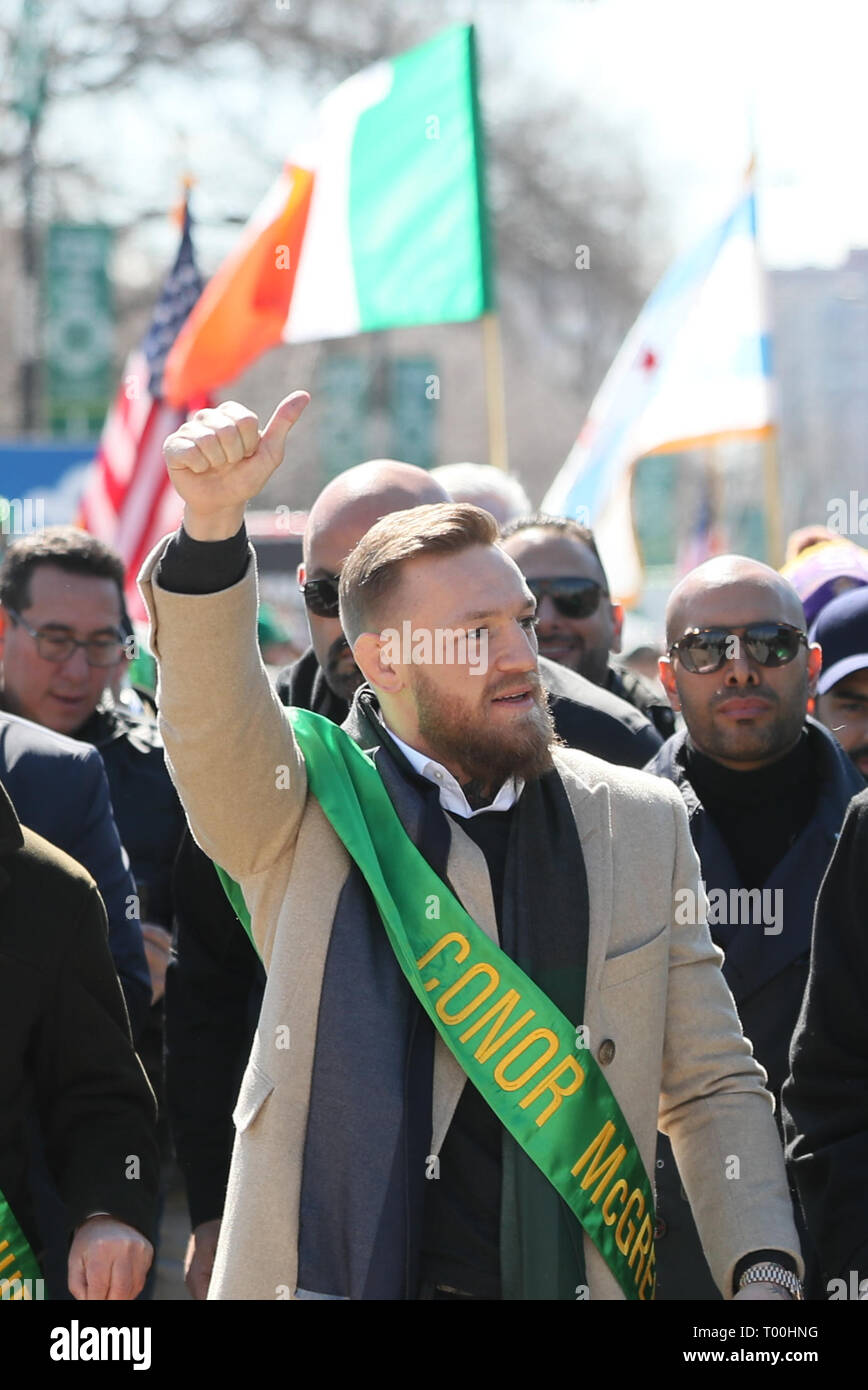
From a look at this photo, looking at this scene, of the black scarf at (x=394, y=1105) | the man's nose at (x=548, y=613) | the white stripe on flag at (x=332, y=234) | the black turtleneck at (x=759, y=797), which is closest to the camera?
the black scarf at (x=394, y=1105)

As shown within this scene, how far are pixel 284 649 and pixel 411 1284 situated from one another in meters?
7.78

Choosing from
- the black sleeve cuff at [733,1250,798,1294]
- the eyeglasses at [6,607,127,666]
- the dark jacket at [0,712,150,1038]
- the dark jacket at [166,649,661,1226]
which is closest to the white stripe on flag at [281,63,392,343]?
the eyeglasses at [6,607,127,666]

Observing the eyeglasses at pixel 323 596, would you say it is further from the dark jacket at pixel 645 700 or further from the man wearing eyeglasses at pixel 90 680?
the dark jacket at pixel 645 700

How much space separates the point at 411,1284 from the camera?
251cm

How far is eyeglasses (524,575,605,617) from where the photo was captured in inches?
187

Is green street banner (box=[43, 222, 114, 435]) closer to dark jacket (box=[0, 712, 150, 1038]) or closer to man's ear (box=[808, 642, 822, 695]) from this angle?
man's ear (box=[808, 642, 822, 695])

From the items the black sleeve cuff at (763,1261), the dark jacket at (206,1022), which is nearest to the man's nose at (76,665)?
the dark jacket at (206,1022)

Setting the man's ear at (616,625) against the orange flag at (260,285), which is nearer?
the man's ear at (616,625)

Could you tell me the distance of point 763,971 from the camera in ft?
11.8

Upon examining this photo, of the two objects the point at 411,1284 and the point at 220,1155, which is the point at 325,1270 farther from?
the point at 220,1155

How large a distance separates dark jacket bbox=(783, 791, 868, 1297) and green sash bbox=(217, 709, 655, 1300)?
0.24 metres

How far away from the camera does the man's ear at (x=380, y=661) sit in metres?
2.81

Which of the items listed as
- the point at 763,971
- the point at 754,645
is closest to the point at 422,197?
the point at 754,645

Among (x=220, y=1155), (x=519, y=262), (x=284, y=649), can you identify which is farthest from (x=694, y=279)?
(x=519, y=262)
